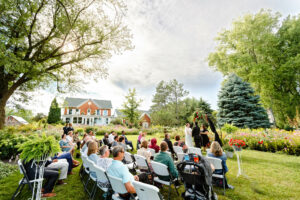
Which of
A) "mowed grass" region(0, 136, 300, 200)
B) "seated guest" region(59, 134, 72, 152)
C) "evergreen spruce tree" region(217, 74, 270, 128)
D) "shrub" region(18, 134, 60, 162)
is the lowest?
"mowed grass" region(0, 136, 300, 200)

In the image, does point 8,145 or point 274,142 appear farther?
point 274,142

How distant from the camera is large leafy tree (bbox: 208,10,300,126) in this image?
16.4m

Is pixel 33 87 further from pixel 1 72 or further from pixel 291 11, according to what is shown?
pixel 291 11

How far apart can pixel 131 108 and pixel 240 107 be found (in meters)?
18.3

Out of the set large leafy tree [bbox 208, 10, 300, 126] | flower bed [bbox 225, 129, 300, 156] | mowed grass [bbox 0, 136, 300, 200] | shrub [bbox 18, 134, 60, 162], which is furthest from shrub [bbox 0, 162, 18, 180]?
large leafy tree [bbox 208, 10, 300, 126]

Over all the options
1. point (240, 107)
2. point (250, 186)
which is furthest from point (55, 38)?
point (240, 107)

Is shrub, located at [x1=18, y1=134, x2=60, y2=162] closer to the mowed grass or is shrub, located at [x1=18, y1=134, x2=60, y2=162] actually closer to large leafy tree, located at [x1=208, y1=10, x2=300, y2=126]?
the mowed grass

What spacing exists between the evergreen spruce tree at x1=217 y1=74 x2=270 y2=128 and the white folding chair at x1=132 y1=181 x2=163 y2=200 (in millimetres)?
15872

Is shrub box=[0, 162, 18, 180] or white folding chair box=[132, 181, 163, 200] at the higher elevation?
white folding chair box=[132, 181, 163, 200]

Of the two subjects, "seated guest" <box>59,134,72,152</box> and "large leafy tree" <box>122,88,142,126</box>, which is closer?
"seated guest" <box>59,134,72,152</box>

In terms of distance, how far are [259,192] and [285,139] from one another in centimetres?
744

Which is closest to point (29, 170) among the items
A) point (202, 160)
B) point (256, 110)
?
point (202, 160)

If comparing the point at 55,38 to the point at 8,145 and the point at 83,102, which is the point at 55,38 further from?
the point at 83,102

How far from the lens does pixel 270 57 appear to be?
17.8m
